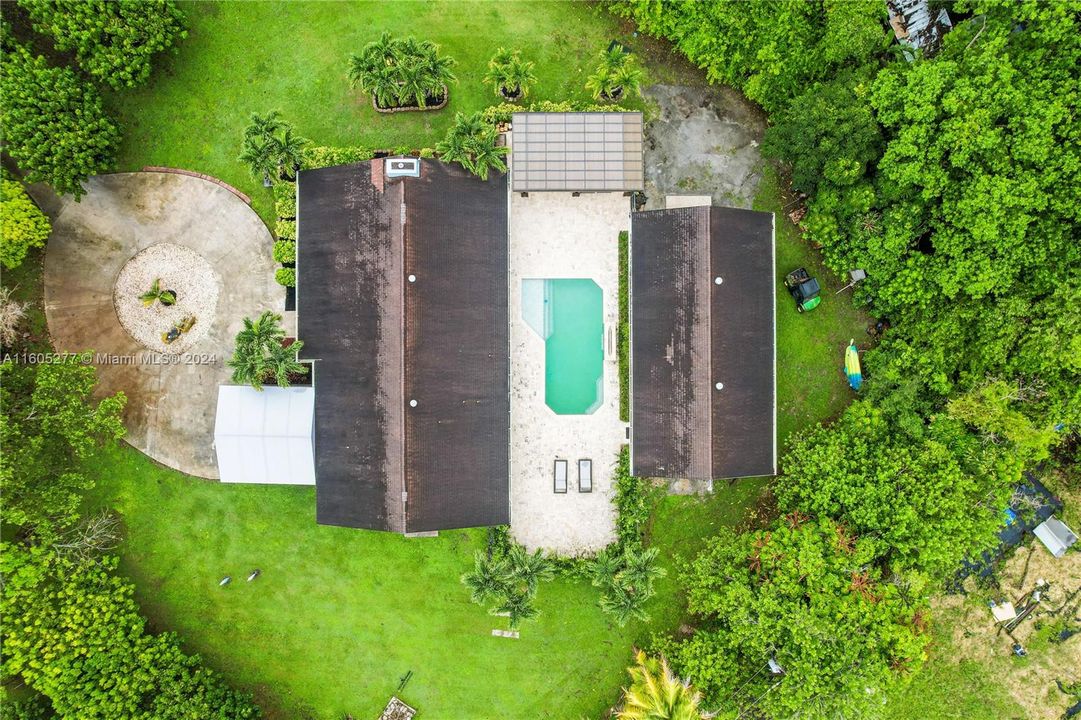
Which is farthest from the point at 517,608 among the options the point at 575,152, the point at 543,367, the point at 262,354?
the point at 575,152

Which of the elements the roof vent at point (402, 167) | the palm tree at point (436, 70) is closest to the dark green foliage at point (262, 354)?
the roof vent at point (402, 167)

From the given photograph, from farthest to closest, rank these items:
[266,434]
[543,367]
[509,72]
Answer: [543,367], [266,434], [509,72]

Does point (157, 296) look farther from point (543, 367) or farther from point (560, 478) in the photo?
point (560, 478)

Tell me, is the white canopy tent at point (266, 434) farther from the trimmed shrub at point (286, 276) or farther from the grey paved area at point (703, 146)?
the grey paved area at point (703, 146)

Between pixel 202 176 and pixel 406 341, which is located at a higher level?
pixel 202 176

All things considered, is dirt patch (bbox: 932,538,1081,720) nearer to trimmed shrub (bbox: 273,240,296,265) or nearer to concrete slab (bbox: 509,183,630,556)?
concrete slab (bbox: 509,183,630,556)

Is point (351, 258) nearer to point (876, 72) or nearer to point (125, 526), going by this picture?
point (125, 526)
